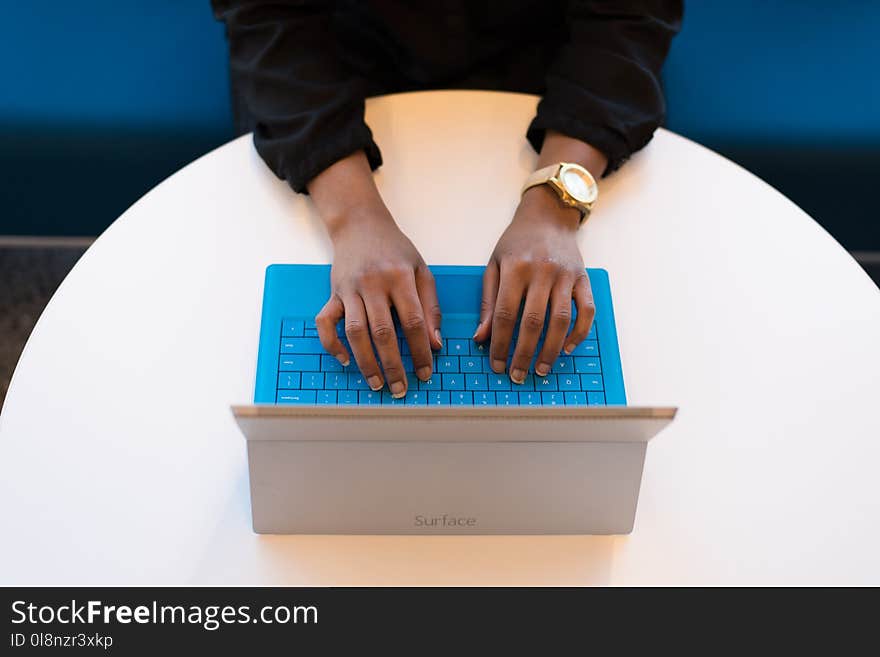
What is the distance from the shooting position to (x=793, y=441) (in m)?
0.86

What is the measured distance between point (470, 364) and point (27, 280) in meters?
1.29

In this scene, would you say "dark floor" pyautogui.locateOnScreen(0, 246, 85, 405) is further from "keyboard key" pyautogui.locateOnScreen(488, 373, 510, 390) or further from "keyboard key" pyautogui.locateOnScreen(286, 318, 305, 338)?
"keyboard key" pyautogui.locateOnScreen(488, 373, 510, 390)

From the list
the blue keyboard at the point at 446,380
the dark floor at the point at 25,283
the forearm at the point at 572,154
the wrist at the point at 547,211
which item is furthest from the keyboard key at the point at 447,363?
the dark floor at the point at 25,283

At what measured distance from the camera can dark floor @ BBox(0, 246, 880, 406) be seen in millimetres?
1782

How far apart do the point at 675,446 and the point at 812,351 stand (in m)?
0.19

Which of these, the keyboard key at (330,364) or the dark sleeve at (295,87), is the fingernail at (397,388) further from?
the dark sleeve at (295,87)

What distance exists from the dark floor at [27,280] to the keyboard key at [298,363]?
1.11 metres

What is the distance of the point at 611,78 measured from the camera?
1.11 metres

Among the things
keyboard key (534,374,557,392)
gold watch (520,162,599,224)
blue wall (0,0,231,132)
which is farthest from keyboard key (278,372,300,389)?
blue wall (0,0,231,132)

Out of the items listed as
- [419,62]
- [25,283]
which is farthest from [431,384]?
[25,283]

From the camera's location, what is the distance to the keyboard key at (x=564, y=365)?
86 cm

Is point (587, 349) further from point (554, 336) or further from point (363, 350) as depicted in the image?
point (363, 350)
